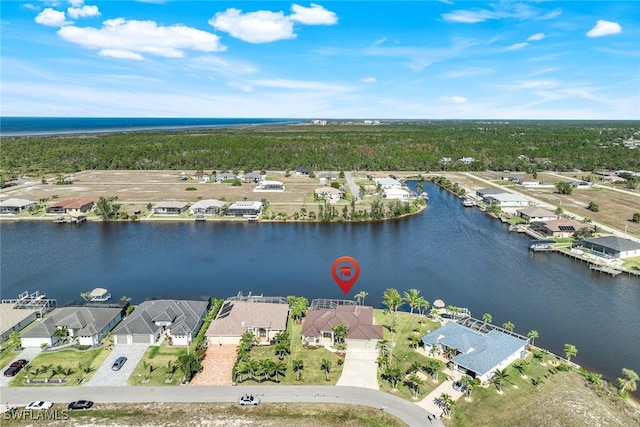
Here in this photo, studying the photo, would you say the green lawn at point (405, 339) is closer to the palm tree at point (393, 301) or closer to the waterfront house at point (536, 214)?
the palm tree at point (393, 301)

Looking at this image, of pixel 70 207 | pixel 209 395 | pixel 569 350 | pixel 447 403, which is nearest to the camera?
pixel 447 403

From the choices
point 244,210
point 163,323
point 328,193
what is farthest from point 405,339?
point 328,193

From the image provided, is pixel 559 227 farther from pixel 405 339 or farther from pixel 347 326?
pixel 347 326

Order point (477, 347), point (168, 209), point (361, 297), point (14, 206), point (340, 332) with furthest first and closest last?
point (168, 209) < point (14, 206) < point (361, 297) < point (340, 332) < point (477, 347)

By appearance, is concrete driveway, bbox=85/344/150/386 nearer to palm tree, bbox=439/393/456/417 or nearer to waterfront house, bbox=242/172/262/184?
palm tree, bbox=439/393/456/417

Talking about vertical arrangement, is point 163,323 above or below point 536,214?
below

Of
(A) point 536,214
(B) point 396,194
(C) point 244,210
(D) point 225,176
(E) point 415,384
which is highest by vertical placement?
(D) point 225,176

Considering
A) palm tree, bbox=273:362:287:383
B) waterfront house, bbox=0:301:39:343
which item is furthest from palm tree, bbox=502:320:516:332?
waterfront house, bbox=0:301:39:343
